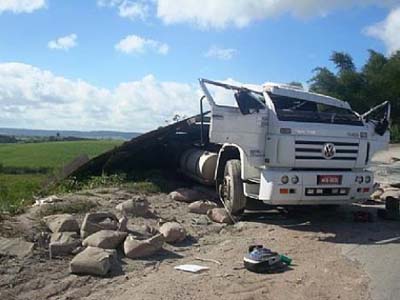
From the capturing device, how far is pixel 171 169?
16.2m

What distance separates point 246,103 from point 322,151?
1558 millimetres

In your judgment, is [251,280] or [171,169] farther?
[171,169]

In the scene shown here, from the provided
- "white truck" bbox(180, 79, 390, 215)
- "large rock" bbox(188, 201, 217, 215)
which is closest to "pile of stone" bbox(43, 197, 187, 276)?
"white truck" bbox(180, 79, 390, 215)

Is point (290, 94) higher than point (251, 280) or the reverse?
higher

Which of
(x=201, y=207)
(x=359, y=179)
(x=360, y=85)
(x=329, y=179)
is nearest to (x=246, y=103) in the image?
(x=329, y=179)

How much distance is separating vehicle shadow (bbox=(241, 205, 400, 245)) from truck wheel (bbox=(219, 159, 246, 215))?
34cm

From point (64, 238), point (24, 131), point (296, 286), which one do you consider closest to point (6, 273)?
point (64, 238)

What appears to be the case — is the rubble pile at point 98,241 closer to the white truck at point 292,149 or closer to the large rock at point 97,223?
the large rock at point 97,223

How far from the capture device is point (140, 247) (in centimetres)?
757

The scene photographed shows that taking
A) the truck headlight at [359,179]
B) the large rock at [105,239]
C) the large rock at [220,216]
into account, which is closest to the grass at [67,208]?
the large rock at [105,239]

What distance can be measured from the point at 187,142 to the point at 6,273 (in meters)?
9.54

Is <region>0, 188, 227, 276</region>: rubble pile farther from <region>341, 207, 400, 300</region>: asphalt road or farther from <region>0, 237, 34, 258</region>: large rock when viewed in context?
<region>341, 207, 400, 300</region>: asphalt road

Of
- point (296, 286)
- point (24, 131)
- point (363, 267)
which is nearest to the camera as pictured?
point (296, 286)

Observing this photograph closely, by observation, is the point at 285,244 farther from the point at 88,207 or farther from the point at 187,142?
the point at 187,142
